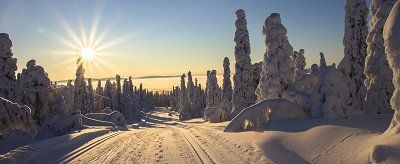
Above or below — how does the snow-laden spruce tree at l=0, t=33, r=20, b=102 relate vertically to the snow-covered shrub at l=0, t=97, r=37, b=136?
above

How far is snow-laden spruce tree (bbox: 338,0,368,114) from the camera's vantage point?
29.9m

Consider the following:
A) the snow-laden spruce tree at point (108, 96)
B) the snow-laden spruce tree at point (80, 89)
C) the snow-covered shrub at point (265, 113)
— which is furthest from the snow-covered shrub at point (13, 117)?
the snow-laden spruce tree at point (108, 96)

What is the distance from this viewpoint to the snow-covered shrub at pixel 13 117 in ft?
49.2

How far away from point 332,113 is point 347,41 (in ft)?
50.3

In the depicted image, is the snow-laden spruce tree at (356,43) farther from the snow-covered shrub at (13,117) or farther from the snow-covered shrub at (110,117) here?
the snow-covered shrub at (110,117)

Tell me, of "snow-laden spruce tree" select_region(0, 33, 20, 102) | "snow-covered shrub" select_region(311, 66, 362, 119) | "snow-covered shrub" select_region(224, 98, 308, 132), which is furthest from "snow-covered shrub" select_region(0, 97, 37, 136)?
"snow-laden spruce tree" select_region(0, 33, 20, 102)

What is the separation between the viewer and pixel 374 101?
20469mm

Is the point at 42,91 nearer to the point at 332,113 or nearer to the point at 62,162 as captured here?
the point at 62,162

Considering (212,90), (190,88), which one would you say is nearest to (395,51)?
(212,90)

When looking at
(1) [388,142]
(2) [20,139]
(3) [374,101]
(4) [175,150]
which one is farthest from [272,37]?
(2) [20,139]

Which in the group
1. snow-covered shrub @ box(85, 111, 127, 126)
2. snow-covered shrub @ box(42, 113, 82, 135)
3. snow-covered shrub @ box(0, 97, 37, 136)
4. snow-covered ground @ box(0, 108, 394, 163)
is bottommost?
snow-covered shrub @ box(85, 111, 127, 126)

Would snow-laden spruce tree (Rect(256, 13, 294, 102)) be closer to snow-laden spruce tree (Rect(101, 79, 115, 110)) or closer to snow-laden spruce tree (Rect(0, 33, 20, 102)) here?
snow-laden spruce tree (Rect(0, 33, 20, 102))

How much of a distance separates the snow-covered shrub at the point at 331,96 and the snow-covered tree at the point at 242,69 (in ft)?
79.5

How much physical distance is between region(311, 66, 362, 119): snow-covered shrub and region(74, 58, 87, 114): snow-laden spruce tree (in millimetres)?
68282
